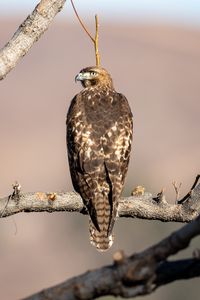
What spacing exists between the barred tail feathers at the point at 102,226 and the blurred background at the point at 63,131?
28.3m

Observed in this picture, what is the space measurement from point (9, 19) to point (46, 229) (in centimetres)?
5561

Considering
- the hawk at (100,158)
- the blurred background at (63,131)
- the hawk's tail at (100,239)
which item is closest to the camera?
the hawk at (100,158)

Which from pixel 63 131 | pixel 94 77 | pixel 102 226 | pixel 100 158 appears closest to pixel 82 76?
pixel 94 77

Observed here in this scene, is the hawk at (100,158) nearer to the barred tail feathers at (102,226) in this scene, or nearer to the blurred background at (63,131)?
the barred tail feathers at (102,226)

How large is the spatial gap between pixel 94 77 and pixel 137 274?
19.5ft

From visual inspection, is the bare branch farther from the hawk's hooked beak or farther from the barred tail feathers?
the hawk's hooked beak

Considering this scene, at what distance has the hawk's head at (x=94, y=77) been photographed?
33.8 feet

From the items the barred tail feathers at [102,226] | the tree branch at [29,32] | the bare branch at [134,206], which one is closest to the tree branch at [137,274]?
the tree branch at [29,32]

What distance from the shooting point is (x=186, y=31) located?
126500 mm

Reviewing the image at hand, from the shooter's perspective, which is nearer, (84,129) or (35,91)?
(84,129)

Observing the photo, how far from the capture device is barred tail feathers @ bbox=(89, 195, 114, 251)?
902 cm

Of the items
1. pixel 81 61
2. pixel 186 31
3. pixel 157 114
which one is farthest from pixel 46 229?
pixel 186 31

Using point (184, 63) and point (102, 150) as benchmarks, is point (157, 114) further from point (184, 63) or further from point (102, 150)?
point (102, 150)

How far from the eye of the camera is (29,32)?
6340 mm
